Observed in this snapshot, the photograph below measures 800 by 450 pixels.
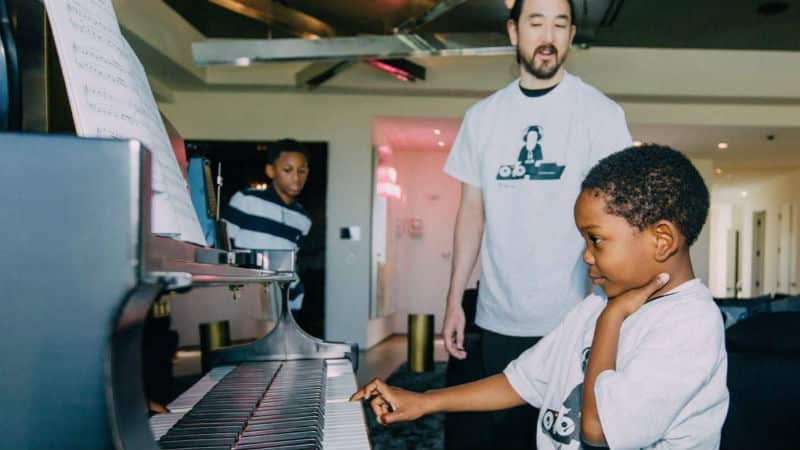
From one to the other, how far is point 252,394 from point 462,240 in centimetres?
95

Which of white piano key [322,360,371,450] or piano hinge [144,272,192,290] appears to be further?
white piano key [322,360,371,450]

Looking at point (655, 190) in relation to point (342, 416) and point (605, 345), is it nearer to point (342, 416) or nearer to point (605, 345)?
point (605, 345)

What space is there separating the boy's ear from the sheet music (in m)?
0.74

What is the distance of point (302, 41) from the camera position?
493 cm

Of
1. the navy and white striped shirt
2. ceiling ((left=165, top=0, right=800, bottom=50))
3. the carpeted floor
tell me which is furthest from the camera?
ceiling ((left=165, top=0, right=800, bottom=50))

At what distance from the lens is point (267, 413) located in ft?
3.25

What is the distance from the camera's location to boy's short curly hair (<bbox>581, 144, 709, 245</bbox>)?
112 cm

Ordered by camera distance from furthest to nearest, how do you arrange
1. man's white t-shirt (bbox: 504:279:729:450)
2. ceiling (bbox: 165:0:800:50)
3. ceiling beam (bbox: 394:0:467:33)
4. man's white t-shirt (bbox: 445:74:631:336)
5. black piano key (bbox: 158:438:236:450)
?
ceiling (bbox: 165:0:800:50)
ceiling beam (bbox: 394:0:467:33)
man's white t-shirt (bbox: 445:74:631:336)
man's white t-shirt (bbox: 504:279:729:450)
black piano key (bbox: 158:438:236:450)

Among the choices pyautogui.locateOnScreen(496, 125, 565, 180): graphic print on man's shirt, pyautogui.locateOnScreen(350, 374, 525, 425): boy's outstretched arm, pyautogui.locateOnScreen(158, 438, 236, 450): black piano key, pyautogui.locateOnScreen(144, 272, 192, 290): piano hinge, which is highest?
pyautogui.locateOnScreen(496, 125, 565, 180): graphic print on man's shirt

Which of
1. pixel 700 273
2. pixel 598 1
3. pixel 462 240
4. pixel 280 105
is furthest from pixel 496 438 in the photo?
pixel 700 273

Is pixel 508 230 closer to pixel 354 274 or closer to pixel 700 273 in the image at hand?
pixel 354 274

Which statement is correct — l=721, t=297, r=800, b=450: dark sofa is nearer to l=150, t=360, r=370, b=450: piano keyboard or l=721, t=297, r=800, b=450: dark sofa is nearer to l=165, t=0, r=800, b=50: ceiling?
l=150, t=360, r=370, b=450: piano keyboard

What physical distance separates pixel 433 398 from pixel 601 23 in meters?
5.41

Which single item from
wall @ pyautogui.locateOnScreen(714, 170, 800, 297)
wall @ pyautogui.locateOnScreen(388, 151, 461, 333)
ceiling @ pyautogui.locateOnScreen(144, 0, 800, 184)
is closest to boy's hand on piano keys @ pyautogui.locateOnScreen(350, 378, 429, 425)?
ceiling @ pyautogui.locateOnScreen(144, 0, 800, 184)
